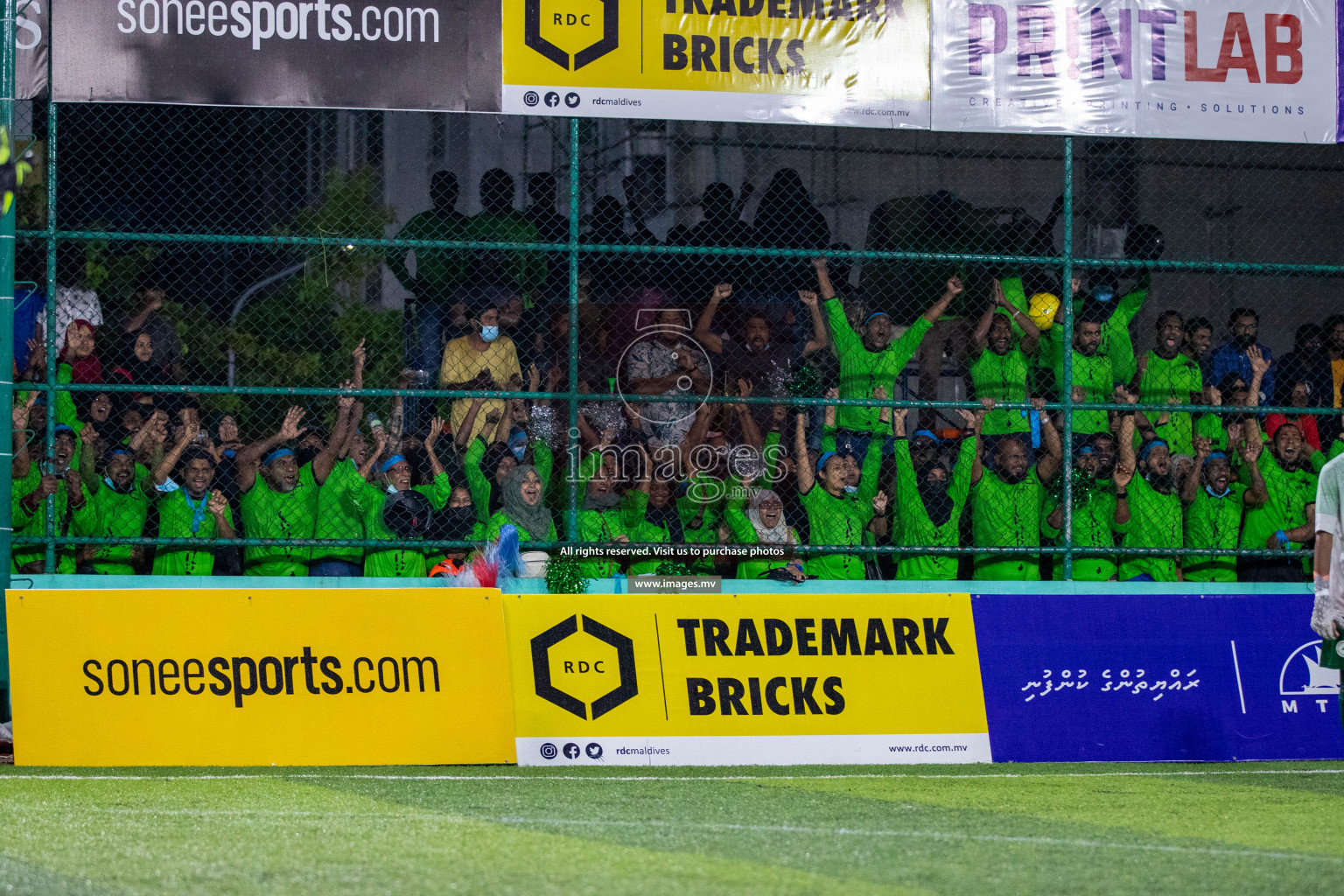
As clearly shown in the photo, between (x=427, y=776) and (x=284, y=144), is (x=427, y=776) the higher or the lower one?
the lower one

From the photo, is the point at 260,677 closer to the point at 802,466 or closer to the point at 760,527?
the point at 760,527

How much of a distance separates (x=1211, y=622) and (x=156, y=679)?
5.45 meters

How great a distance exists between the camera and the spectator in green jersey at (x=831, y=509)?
10.1 m

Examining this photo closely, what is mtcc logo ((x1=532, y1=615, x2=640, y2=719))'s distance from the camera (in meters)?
7.68

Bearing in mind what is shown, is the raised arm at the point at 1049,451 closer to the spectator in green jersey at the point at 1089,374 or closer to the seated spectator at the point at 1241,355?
the spectator in green jersey at the point at 1089,374

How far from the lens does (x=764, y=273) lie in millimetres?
11578

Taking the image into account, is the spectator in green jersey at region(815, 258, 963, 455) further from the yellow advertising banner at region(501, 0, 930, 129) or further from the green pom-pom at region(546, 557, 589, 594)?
the green pom-pom at region(546, 557, 589, 594)

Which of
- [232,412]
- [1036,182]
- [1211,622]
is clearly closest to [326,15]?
[232,412]

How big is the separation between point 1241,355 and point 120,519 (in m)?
7.81

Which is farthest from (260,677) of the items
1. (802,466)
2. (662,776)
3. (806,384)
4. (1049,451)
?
(1049,451)

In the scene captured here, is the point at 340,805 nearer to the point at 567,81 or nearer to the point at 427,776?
the point at 427,776

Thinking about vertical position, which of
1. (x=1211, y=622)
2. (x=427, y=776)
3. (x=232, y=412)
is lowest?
(x=427, y=776)

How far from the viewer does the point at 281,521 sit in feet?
32.2

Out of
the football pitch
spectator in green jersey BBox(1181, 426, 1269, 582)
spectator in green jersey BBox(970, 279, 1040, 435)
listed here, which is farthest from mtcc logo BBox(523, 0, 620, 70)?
spectator in green jersey BBox(1181, 426, 1269, 582)
